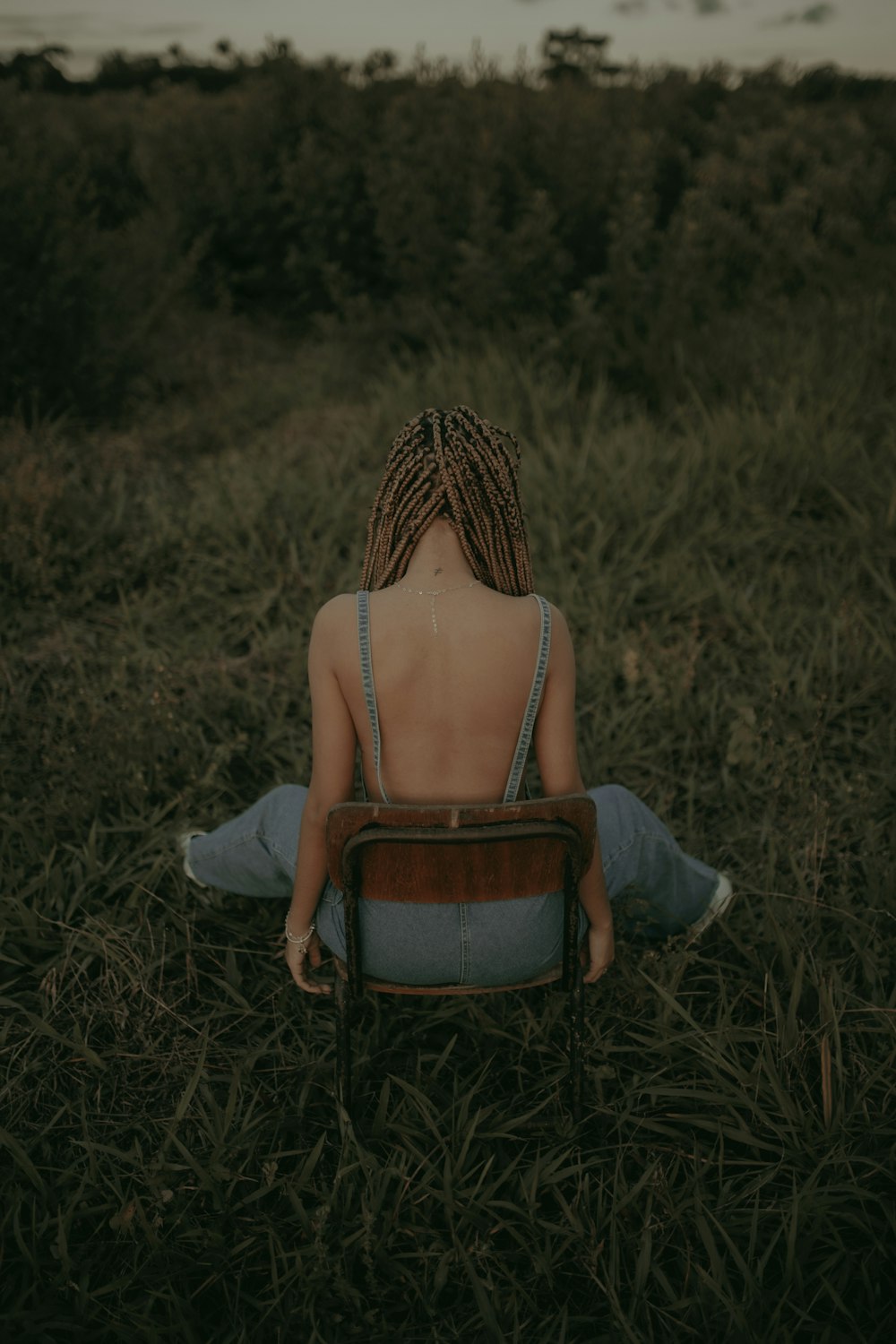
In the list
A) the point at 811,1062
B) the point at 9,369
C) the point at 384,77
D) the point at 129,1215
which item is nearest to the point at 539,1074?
the point at 811,1062

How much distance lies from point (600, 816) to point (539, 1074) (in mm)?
654

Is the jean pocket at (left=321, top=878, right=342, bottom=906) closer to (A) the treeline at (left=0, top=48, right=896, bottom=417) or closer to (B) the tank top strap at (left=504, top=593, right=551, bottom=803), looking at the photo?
(B) the tank top strap at (left=504, top=593, right=551, bottom=803)

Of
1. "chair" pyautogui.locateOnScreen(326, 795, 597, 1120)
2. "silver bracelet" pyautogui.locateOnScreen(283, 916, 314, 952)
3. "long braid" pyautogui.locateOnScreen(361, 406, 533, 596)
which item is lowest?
"silver bracelet" pyautogui.locateOnScreen(283, 916, 314, 952)

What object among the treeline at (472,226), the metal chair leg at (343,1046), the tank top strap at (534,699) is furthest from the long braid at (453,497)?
the treeline at (472,226)

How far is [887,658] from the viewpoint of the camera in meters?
3.43

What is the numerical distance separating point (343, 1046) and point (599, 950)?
1.91ft

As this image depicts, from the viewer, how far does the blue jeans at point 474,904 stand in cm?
175

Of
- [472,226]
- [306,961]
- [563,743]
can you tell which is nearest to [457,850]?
[563,743]

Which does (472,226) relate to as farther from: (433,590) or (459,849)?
(459,849)

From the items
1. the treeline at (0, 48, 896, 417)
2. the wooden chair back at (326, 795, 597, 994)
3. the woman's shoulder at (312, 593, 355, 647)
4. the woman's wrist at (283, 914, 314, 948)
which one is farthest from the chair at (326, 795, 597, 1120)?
the treeline at (0, 48, 896, 417)

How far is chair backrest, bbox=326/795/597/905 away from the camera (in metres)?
1.49

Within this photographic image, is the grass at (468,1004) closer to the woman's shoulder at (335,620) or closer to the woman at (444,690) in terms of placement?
the woman at (444,690)

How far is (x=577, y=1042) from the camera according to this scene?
1901 mm

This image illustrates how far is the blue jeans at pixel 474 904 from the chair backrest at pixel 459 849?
0.43ft
